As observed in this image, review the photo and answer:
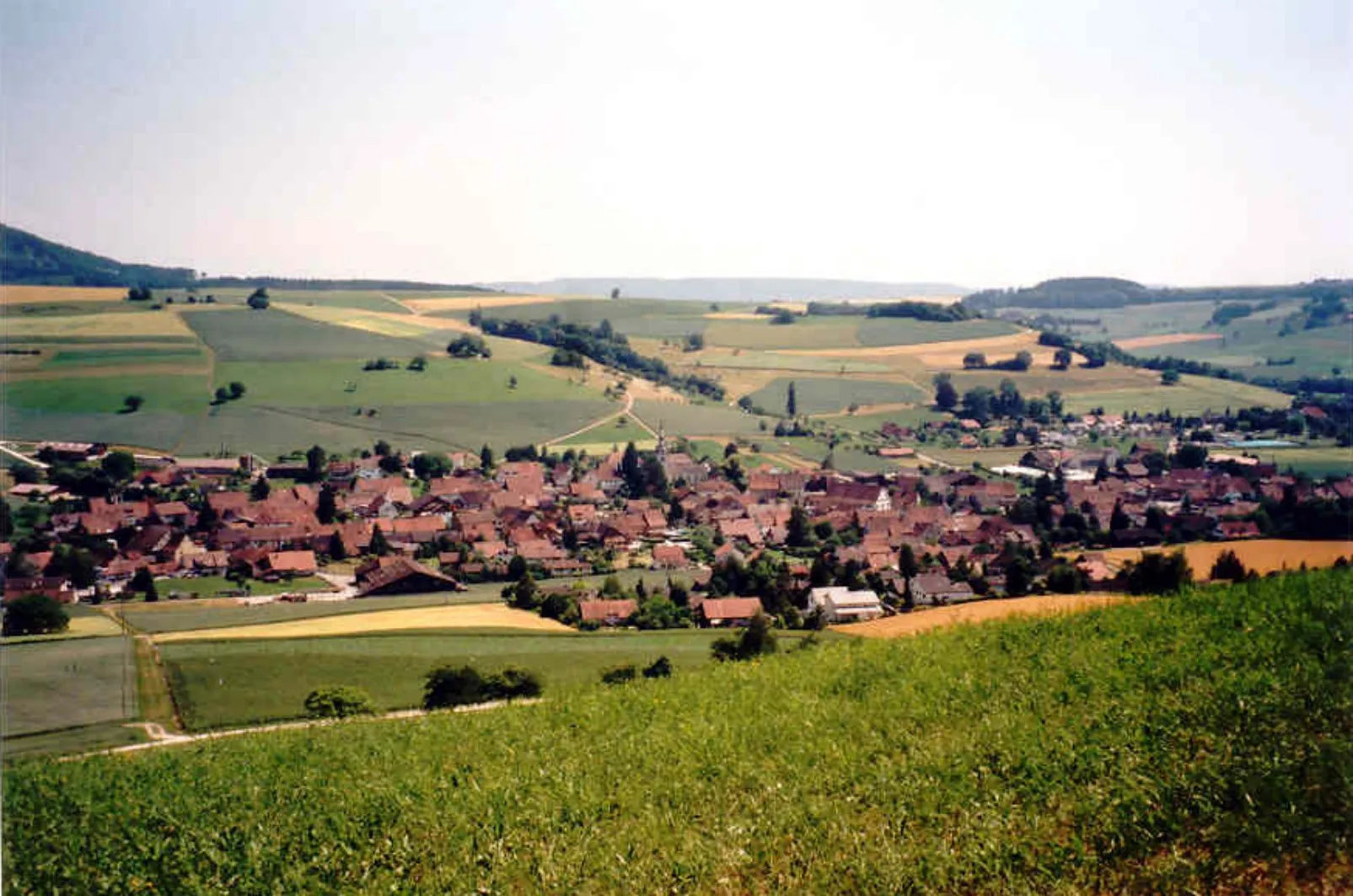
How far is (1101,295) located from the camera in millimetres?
129000

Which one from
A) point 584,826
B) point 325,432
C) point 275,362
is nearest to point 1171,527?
point 584,826

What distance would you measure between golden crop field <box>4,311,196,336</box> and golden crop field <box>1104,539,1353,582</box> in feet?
114

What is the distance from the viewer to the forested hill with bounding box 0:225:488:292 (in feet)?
82.6

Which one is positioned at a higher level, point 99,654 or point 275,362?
point 275,362

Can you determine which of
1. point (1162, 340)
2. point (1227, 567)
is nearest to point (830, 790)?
point (1227, 567)

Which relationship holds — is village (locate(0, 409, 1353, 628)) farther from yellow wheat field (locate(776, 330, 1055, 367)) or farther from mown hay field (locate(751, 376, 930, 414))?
yellow wheat field (locate(776, 330, 1055, 367))

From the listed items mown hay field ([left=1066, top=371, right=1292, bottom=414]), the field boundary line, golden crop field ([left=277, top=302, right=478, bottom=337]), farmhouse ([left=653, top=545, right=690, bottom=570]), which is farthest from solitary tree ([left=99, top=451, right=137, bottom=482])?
mown hay field ([left=1066, top=371, right=1292, bottom=414])

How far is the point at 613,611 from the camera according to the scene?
2106 centimetres

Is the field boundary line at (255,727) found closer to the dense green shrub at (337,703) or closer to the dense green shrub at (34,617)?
the dense green shrub at (337,703)

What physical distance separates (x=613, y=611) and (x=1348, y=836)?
16.5 meters

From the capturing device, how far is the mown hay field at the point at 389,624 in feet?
61.0

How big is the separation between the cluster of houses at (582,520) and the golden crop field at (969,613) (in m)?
2.38

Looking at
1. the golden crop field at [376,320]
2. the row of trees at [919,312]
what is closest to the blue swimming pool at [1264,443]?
the row of trees at [919,312]

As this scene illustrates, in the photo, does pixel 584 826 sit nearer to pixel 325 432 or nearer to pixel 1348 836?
pixel 1348 836
